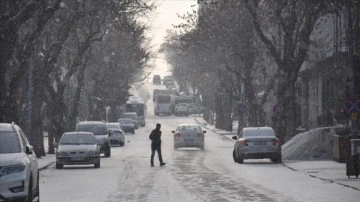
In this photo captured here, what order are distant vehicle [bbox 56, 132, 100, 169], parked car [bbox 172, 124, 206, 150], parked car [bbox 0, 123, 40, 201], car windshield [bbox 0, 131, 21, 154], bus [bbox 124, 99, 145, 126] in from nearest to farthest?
parked car [bbox 0, 123, 40, 201], car windshield [bbox 0, 131, 21, 154], distant vehicle [bbox 56, 132, 100, 169], parked car [bbox 172, 124, 206, 150], bus [bbox 124, 99, 145, 126]

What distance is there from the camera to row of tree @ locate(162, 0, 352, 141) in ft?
166

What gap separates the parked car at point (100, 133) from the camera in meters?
51.5

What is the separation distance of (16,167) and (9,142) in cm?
137

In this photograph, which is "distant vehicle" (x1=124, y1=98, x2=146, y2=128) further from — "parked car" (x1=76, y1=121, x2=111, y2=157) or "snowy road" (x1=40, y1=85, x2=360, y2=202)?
"snowy road" (x1=40, y1=85, x2=360, y2=202)

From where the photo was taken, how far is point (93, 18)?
183ft

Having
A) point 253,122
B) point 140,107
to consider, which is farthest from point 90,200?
point 140,107

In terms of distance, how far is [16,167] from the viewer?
18.8 metres

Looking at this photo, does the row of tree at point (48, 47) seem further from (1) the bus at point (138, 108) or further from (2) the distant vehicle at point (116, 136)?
(1) the bus at point (138, 108)

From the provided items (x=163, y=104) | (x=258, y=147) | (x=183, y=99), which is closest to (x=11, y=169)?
(x=258, y=147)

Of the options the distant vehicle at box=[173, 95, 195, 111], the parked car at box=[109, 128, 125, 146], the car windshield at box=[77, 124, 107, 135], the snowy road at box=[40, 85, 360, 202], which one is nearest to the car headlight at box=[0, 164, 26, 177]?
the snowy road at box=[40, 85, 360, 202]

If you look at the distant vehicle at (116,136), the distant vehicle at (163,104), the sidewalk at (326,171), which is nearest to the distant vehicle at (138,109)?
the distant vehicle at (163,104)

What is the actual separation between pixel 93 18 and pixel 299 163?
17.6 metres

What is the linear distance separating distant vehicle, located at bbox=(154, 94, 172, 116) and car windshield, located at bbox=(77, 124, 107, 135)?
9860 centimetres

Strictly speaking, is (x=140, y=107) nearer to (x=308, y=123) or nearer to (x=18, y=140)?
(x=308, y=123)
